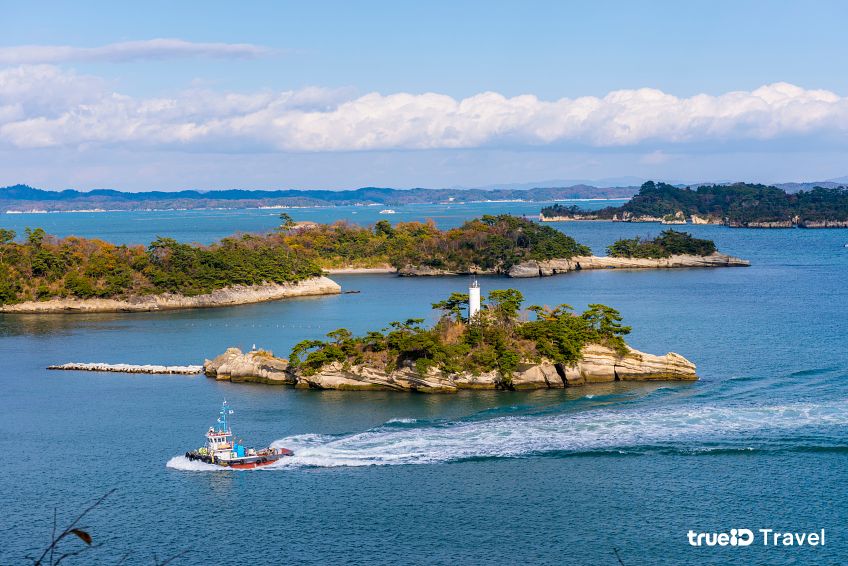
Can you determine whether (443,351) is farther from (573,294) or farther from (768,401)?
(573,294)

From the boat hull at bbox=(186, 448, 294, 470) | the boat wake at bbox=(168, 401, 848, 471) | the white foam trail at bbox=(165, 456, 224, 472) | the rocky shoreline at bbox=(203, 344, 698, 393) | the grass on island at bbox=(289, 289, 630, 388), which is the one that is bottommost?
the white foam trail at bbox=(165, 456, 224, 472)

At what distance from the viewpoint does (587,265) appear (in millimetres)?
108688

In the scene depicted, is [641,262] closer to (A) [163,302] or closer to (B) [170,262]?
(B) [170,262]

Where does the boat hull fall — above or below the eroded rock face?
Answer: below

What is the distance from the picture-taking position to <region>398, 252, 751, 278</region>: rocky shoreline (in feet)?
333

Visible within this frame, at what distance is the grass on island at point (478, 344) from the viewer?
42.9 metres

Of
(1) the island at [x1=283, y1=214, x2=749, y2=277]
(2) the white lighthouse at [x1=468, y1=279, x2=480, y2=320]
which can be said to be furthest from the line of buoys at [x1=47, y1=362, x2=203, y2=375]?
(1) the island at [x1=283, y1=214, x2=749, y2=277]

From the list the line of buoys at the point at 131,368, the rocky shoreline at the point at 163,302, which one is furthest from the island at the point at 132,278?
the line of buoys at the point at 131,368

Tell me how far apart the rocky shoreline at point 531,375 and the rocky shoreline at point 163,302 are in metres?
36.3

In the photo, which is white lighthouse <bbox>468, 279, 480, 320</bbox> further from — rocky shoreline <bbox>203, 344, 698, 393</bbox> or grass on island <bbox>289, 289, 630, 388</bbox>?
rocky shoreline <bbox>203, 344, 698, 393</bbox>

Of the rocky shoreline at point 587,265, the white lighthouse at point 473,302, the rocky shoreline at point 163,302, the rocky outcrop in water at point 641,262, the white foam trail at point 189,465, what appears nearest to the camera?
the white foam trail at point 189,465

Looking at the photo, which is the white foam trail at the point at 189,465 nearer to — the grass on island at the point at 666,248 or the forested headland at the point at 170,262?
the forested headland at the point at 170,262

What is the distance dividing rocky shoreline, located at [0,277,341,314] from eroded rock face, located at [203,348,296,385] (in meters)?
31.5

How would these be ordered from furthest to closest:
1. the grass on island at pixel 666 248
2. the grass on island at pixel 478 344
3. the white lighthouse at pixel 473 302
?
the grass on island at pixel 666 248
the white lighthouse at pixel 473 302
the grass on island at pixel 478 344
